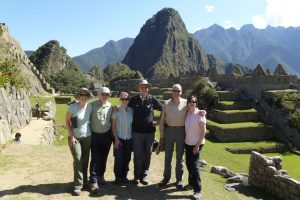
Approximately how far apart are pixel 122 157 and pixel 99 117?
1.26m

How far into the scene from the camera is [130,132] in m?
9.90

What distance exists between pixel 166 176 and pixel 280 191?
3.82 metres

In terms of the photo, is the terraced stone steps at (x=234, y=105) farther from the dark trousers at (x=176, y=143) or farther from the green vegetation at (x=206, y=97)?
the dark trousers at (x=176, y=143)

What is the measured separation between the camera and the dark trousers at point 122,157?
32.5 feet

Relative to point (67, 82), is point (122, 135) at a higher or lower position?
lower

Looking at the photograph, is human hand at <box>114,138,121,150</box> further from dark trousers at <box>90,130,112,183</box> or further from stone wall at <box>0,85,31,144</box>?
stone wall at <box>0,85,31,144</box>

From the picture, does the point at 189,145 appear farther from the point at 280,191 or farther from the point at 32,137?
the point at 32,137

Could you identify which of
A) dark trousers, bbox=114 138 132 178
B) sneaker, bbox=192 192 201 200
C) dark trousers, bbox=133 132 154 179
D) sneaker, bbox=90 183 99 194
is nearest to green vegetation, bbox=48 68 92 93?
dark trousers, bbox=114 138 132 178

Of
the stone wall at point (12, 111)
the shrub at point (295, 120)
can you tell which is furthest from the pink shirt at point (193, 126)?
the shrub at point (295, 120)

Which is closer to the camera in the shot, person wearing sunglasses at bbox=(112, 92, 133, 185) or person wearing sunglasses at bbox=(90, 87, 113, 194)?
person wearing sunglasses at bbox=(90, 87, 113, 194)

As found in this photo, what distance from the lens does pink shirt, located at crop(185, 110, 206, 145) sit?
9.39 meters

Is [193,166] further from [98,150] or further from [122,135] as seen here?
[98,150]

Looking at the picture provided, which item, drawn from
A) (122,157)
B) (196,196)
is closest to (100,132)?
(122,157)

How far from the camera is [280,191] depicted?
11.7m
